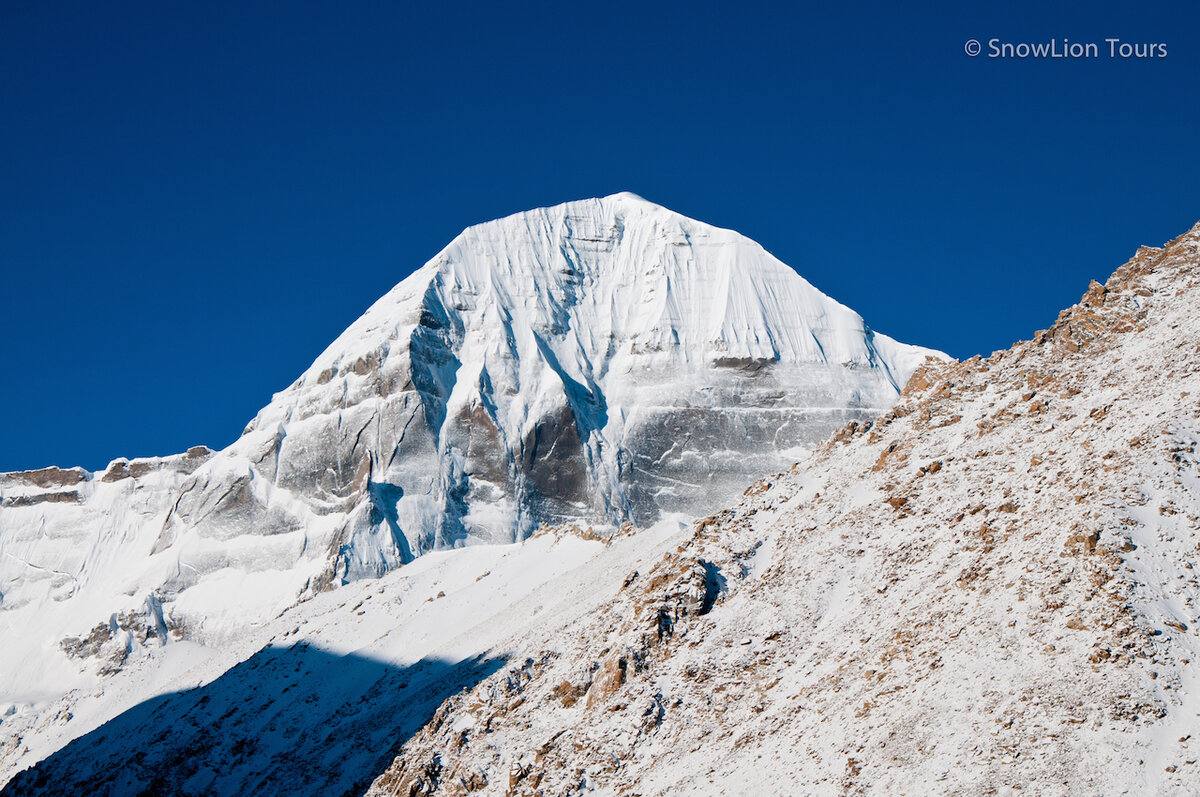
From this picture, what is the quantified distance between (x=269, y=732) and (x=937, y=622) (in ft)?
140

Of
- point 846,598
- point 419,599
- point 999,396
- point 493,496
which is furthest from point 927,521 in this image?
point 493,496

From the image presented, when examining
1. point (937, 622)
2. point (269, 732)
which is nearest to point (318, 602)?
point (269, 732)

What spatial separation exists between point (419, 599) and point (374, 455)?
109 meters

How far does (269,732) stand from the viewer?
6594 centimetres

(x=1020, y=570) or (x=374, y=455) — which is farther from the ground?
(x=374, y=455)

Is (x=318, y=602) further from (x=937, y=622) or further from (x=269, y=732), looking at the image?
(x=937, y=622)

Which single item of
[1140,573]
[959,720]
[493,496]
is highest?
[493,496]

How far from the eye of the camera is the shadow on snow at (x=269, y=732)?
2242 inches

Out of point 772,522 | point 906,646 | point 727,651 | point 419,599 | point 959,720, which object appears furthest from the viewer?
point 419,599

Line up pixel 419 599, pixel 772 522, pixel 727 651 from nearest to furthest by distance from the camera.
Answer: pixel 727 651
pixel 772 522
pixel 419 599

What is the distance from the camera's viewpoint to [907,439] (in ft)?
179

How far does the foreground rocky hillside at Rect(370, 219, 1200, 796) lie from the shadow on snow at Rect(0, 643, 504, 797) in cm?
834

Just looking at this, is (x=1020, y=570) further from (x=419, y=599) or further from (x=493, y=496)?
(x=493, y=496)

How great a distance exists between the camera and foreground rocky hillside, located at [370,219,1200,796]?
3206cm
